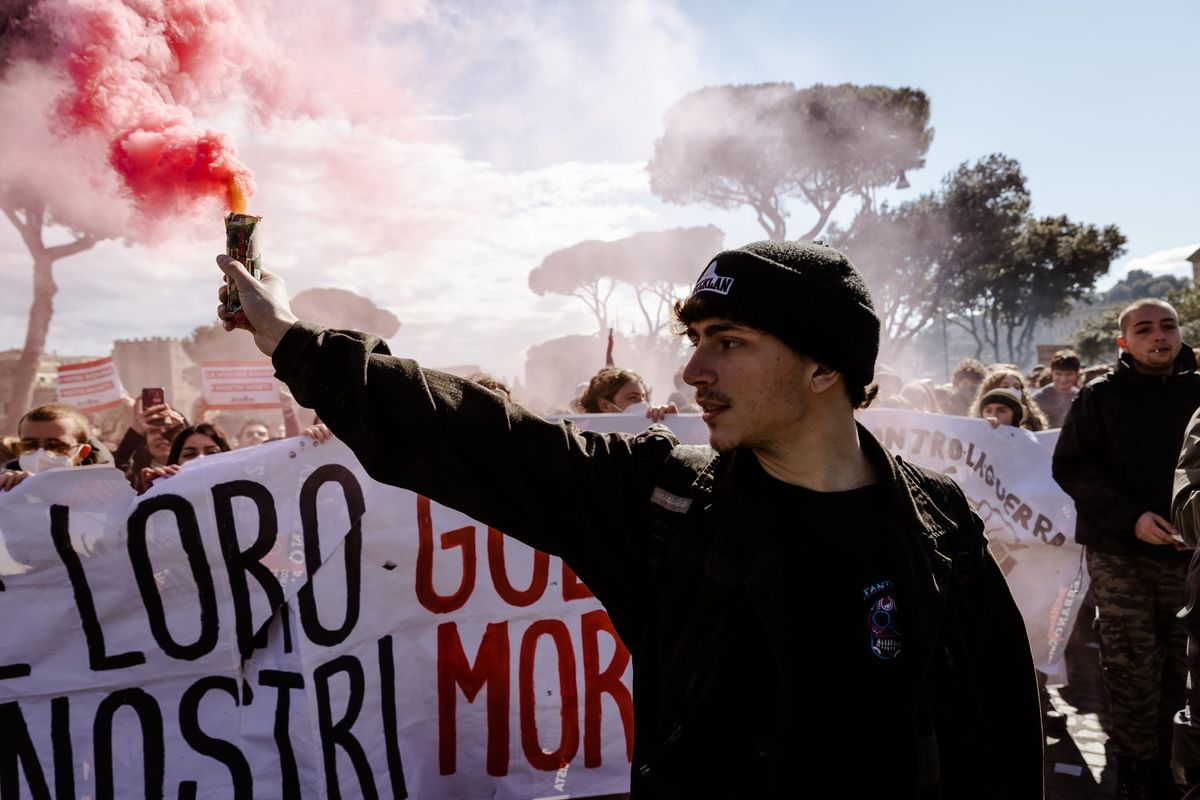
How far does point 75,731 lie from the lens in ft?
9.67

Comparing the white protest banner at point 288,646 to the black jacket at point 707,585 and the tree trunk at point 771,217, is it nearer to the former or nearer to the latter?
A: the black jacket at point 707,585

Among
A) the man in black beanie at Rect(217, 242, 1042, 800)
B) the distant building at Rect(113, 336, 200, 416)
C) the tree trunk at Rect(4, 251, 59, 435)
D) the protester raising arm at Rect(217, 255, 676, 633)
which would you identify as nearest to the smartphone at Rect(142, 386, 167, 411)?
A: the man in black beanie at Rect(217, 242, 1042, 800)

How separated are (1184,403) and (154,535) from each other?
467cm

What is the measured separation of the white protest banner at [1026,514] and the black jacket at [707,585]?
10.8 ft

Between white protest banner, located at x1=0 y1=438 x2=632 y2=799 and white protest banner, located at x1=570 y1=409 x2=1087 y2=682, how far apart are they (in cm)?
249

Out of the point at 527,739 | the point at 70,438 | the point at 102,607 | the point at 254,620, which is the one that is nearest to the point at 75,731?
the point at 102,607

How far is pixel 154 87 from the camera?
292 cm

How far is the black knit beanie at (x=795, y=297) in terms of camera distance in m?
1.43

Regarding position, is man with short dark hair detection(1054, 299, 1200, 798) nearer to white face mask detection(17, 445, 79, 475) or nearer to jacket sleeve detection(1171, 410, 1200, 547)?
jacket sleeve detection(1171, 410, 1200, 547)

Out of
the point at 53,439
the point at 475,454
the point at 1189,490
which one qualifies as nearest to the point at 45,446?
the point at 53,439

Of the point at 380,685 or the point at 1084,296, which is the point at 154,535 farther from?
the point at 1084,296

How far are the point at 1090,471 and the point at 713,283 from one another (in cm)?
328

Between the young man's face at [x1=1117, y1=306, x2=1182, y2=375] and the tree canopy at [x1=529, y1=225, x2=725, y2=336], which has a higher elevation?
the tree canopy at [x1=529, y1=225, x2=725, y2=336]

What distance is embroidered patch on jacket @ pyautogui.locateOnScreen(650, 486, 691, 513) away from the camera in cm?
141
